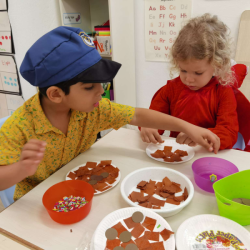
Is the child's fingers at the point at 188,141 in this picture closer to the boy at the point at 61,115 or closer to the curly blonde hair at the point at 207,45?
the boy at the point at 61,115

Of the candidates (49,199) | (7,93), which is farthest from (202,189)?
Result: (7,93)

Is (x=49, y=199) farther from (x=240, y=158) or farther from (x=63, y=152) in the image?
(x=240, y=158)

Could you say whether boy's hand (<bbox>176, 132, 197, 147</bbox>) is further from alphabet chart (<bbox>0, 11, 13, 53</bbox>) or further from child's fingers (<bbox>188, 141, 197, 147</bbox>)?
alphabet chart (<bbox>0, 11, 13, 53</bbox>)

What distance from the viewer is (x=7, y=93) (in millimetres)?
2672

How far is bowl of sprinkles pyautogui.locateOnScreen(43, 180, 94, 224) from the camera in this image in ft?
2.09

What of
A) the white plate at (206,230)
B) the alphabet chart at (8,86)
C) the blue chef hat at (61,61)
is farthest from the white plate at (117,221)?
the alphabet chart at (8,86)

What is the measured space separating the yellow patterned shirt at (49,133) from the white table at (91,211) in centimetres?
8

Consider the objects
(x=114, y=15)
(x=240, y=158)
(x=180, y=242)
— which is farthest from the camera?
(x=114, y=15)

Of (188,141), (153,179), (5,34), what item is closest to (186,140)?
(188,141)

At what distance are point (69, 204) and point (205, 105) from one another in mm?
867

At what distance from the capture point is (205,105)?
122 centimetres

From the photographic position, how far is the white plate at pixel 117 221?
56cm

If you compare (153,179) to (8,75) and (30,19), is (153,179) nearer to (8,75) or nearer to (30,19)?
(30,19)

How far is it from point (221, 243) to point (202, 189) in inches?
8.3
